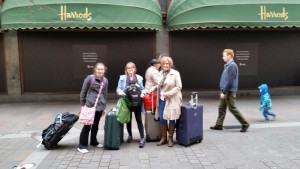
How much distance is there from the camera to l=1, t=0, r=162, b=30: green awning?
947 cm

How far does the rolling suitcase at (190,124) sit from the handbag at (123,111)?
1002mm

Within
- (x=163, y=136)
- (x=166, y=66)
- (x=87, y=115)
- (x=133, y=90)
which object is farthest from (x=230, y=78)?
(x=87, y=115)

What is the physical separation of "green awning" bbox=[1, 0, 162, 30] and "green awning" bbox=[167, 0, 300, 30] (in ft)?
4.98

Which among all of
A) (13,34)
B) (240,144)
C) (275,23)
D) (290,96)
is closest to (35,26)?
(13,34)

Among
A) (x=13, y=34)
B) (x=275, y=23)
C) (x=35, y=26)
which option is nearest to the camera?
(x=35, y=26)

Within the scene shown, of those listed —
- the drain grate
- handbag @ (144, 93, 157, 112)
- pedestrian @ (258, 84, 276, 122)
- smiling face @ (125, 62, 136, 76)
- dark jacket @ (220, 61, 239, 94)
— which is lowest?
the drain grate

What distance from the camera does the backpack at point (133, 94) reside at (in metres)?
6.07

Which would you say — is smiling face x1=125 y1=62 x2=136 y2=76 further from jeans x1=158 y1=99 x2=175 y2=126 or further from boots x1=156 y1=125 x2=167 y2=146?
boots x1=156 y1=125 x2=167 y2=146

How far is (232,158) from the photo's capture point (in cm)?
550

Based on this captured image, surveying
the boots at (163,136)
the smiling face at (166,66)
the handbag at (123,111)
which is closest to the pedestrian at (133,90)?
the handbag at (123,111)

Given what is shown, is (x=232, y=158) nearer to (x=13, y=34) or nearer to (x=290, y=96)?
(x=290, y=96)

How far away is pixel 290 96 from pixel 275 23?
10.9 feet

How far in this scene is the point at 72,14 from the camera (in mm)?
9508

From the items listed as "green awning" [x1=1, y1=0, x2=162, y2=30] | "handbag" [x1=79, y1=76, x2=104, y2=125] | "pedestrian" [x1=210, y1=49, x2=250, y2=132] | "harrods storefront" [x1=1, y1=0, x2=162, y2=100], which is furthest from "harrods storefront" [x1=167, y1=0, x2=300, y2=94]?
"handbag" [x1=79, y1=76, x2=104, y2=125]
